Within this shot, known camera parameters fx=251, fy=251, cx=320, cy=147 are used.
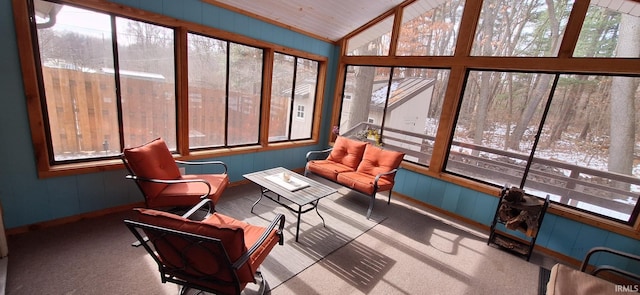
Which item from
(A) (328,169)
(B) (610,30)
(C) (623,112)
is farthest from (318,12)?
(C) (623,112)

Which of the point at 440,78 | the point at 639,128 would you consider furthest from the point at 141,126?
the point at 639,128

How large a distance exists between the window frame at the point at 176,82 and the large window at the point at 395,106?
128 cm

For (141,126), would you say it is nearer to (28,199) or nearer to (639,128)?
(28,199)

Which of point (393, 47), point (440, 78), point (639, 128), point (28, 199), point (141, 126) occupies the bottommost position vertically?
point (28, 199)

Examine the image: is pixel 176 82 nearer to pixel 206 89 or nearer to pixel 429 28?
pixel 206 89

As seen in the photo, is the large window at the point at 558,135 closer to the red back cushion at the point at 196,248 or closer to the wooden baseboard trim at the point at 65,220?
the red back cushion at the point at 196,248

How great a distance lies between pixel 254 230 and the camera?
1933 mm

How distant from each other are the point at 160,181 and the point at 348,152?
105 inches

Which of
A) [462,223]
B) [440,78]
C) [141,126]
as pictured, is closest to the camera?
[141,126]

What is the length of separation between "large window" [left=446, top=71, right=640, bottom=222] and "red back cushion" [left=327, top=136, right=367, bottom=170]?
1.33m

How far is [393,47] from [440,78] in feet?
3.11

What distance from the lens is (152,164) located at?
8.15ft

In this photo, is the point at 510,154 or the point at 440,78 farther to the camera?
the point at 440,78

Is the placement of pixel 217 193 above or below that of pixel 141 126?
below
